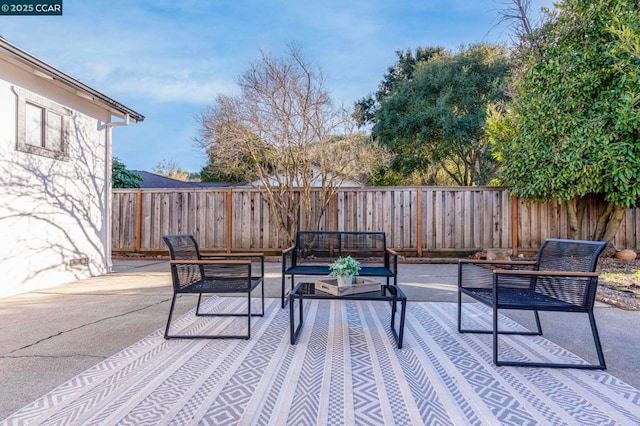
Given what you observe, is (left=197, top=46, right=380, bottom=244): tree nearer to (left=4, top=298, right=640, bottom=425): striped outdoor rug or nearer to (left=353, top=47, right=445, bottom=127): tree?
(left=4, top=298, right=640, bottom=425): striped outdoor rug

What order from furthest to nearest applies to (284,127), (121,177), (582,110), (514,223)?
(121,177) → (514,223) → (284,127) → (582,110)

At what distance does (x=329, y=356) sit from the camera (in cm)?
246

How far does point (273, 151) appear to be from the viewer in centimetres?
678

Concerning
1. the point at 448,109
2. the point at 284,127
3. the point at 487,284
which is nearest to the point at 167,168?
the point at 448,109

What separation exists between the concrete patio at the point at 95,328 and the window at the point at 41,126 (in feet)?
6.43

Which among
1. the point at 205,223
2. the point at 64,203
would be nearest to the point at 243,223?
the point at 205,223

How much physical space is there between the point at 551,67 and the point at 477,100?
5565mm

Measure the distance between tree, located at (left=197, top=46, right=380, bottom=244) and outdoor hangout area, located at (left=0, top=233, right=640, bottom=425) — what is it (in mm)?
3422

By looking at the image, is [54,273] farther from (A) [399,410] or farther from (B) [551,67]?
(B) [551,67]

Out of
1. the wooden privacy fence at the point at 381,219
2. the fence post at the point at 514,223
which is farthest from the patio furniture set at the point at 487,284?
the fence post at the point at 514,223

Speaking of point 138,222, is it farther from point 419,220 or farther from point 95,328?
point 419,220

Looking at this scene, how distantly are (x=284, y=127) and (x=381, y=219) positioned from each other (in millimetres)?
2786

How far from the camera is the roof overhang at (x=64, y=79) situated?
159 inches

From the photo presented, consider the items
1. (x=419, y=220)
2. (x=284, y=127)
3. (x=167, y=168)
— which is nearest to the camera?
(x=284, y=127)
